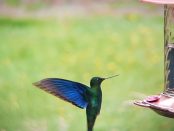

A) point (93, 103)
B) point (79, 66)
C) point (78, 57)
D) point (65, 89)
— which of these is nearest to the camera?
point (65, 89)

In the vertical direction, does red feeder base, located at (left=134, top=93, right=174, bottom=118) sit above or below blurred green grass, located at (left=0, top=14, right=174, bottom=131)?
above

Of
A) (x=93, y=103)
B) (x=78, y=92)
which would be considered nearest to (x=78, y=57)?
(x=93, y=103)

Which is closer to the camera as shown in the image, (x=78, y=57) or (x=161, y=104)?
(x=161, y=104)

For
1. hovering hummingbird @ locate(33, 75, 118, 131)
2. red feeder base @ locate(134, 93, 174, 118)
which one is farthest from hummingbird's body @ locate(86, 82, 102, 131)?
red feeder base @ locate(134, 93, 174, 118)

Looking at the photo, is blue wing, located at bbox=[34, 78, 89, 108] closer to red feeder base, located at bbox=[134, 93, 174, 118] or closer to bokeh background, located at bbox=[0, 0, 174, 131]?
red feeder base, located at bbox=[134, 93, 174, 118]

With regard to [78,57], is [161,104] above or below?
above

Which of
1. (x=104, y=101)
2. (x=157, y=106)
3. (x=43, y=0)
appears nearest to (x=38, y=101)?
(x=104, y=101)

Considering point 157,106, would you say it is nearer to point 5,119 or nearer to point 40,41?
point 5,119

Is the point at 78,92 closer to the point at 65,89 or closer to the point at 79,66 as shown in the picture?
the point at 65,89

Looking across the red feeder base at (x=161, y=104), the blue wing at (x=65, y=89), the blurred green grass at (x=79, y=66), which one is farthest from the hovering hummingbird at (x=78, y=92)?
the blurred green grass at (x=79, y=66)
